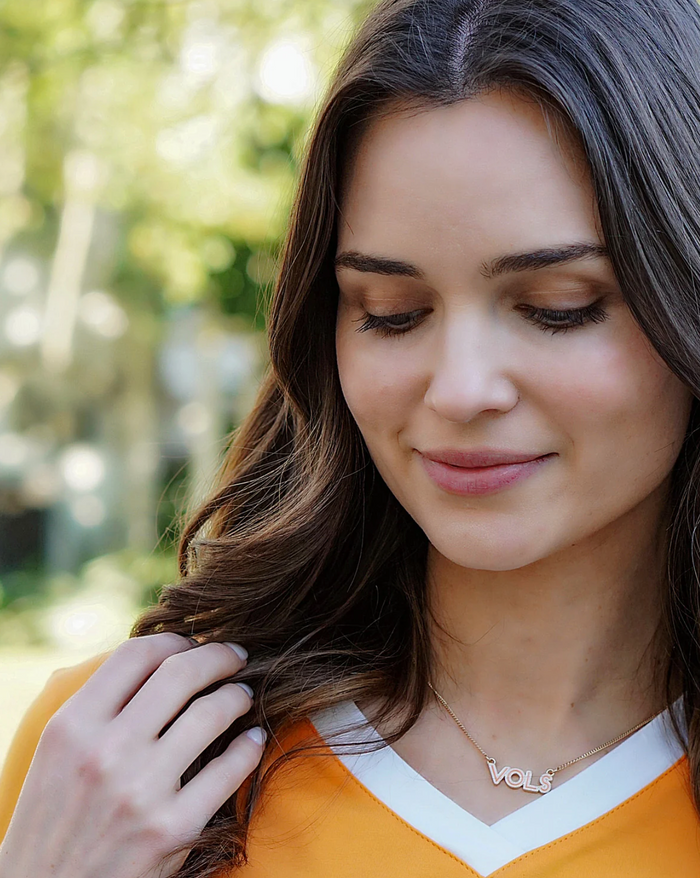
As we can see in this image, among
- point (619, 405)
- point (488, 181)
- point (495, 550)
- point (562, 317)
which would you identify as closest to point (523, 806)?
point (495, 550)

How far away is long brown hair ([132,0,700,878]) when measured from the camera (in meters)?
1.47

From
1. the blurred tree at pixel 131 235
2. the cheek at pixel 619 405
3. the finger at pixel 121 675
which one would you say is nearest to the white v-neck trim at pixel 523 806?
the finger at pixel 121 675

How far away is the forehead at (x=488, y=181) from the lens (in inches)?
56.5

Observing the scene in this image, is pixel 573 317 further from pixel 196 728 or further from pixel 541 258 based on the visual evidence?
pixel 196 728

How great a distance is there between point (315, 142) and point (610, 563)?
0.77 metres

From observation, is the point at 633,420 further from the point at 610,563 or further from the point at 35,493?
the point at 35,493

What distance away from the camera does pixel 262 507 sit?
6.58 feet

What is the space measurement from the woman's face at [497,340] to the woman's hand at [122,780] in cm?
43

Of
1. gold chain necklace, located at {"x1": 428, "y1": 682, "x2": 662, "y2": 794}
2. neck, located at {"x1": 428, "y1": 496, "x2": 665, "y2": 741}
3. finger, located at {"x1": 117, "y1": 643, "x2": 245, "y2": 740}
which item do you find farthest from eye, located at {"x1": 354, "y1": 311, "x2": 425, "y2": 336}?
gold chain necklace, located at {"x1": 428, "y1": 682, "x2": 662, "y2": 794}

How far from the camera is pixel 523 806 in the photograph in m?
1.66

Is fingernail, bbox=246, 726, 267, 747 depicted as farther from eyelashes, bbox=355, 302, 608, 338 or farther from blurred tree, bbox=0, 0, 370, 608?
blurred tree, bbox=0, 0, 370, 608

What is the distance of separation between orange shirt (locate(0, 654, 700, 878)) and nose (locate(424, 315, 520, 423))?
60 centimetres

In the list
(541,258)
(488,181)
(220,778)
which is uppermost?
(488,181)

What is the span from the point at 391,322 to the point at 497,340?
0.60 ft
